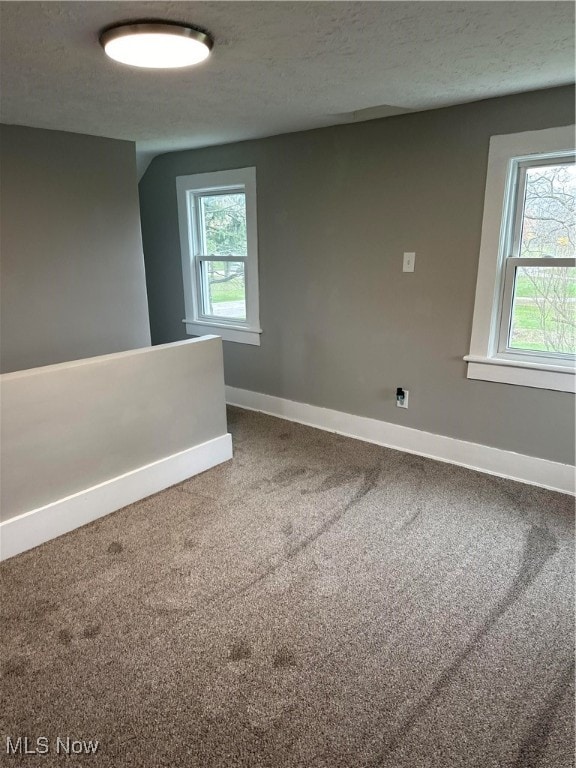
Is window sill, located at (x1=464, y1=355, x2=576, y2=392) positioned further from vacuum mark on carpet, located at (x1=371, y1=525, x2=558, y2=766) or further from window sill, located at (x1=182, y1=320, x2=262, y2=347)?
window sill, located at (x1=182, y1=320, x2=262, y2=347)

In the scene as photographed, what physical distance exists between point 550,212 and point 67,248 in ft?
9.63

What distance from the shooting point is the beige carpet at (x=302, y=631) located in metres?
1.48

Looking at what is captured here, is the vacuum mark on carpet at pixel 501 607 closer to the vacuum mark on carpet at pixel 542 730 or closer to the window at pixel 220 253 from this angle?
the vacuum mark on carpet at pixel 542 730

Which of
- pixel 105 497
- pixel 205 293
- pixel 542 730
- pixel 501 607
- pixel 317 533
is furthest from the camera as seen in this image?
pixel 205 293

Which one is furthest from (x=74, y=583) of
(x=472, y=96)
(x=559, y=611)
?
(x=472, y=96)

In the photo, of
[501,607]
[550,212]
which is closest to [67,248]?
[550,212]

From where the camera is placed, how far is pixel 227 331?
433cm

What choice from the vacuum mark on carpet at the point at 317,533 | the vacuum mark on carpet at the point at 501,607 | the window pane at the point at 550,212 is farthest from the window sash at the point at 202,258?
the vacuum mark on carpet at the point at 501,607

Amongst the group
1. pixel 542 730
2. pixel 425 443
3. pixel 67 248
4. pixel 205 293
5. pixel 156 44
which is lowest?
pixel 542 730

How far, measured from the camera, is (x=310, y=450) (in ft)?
11.3

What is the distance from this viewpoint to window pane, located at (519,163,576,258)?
2.60m

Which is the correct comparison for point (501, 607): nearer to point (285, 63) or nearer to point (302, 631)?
point (302, 631)

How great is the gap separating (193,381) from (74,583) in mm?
1261

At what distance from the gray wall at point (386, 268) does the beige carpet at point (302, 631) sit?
0.55 meters
